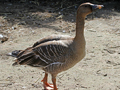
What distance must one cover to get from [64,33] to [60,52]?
3046mm

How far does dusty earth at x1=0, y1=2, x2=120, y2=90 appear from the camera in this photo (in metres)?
3.64

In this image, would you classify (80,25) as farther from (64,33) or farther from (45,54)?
(64,33)

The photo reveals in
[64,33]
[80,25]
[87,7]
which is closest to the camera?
[87,7]

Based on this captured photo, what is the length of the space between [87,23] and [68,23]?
779mm

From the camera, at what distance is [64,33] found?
6.02 meters

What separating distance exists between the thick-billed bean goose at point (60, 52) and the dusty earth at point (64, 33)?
0.67 metres

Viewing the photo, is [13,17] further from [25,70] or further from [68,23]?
[25,70]

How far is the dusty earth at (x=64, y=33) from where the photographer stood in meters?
3.64

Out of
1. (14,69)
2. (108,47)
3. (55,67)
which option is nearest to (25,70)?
(14,69)

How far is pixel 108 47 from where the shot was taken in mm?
5102

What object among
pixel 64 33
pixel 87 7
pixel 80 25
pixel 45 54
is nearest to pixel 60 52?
pixel 45 54

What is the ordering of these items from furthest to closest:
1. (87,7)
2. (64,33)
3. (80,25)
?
(64,33)
(80,25)
(87,7)

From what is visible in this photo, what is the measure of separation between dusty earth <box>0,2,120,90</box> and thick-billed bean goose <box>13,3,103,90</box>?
666mm

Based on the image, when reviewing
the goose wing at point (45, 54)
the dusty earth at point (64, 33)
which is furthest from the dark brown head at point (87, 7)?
the dusty earth at point (64, 33)
